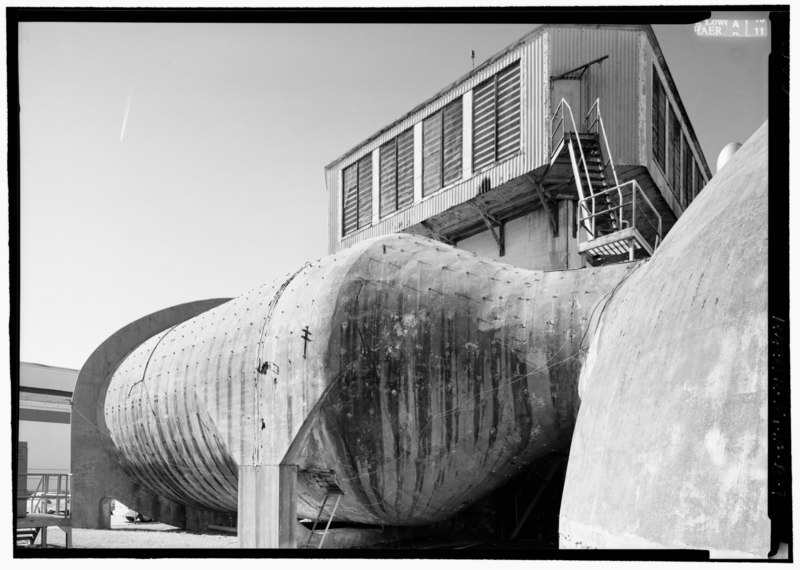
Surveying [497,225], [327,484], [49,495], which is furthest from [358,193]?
[327,484]

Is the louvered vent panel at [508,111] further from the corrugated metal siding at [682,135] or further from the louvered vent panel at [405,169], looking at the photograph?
the louvered vent panel at [405,169]

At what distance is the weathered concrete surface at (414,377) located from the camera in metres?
10.9

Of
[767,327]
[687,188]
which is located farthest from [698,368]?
[687,188]

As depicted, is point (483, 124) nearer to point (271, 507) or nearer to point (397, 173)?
point (397, 173)

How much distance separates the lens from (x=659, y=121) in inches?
660

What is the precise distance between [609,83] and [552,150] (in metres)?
1.88

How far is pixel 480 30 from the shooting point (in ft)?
32.2

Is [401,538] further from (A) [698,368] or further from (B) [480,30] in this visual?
(B) [480,30]

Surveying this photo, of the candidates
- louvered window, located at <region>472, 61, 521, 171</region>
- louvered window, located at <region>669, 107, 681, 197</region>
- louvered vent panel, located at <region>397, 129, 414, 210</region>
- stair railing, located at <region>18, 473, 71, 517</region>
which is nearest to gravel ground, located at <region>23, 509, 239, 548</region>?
stair railing, located at <region>18, 473, 71, 517</region>

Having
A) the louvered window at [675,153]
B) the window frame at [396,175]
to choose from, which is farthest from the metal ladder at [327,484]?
the louvered window at [675,153]

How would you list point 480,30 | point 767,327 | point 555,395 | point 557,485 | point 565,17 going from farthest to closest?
1. point 557,485
2. point 555,395
3. point 480,30
4. point 565,17
5. point 767,327

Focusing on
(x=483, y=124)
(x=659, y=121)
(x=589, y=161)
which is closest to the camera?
(x=589, y=161)

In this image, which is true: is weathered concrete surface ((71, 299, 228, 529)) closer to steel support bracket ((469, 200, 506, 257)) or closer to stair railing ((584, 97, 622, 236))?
steel support bracket ((469, 200, 506, 257))

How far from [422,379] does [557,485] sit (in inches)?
112
